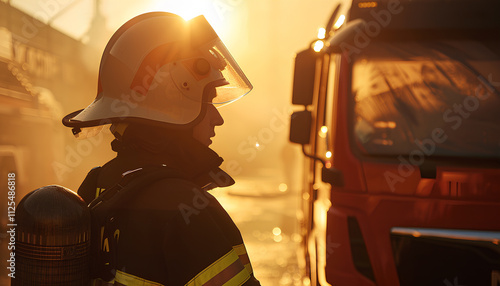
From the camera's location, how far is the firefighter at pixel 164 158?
55.6 inches

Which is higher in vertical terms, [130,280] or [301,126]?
[301,126]

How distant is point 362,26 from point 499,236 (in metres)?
1.81

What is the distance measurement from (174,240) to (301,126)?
3.04 m

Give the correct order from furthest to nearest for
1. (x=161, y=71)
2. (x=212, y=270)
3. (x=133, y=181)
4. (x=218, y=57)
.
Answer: (x=218, y=57) → (x=161, y=71) → (x=133, y=181) → (x=212, y=270)

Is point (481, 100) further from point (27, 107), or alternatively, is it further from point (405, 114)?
point (27, 107)

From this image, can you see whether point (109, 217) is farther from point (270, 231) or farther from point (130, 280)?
point (270, 231)

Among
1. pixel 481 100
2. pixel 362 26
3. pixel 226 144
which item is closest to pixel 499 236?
pixel 481 100

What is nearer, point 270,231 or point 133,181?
point 133,181

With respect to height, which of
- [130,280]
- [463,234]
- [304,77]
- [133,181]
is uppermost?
[304,77]

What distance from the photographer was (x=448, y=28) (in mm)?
3980

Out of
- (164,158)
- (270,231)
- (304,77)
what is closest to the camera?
(164,158)

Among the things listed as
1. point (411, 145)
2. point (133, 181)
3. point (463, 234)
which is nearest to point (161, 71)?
point (133, 181)

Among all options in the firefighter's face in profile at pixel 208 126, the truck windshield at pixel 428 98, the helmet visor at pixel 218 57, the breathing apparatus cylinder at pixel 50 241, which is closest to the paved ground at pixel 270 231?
the truck windshield at pixel 428 98

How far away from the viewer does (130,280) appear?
4.70ft
